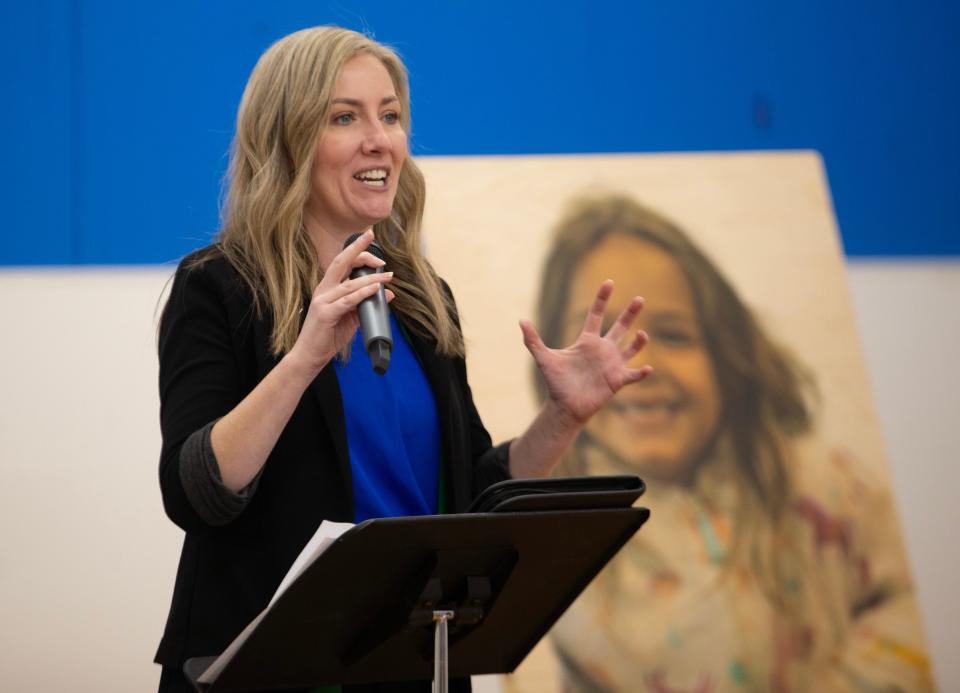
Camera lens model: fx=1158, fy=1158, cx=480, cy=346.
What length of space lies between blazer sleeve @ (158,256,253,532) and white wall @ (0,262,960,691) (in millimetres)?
1342

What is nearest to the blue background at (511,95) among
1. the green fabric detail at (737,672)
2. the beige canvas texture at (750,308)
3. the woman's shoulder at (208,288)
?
the beige canvas texture at (750,308)

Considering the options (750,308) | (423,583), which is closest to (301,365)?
(423,583)

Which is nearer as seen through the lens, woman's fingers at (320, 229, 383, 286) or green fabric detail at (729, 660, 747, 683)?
woman's fingers at (320, 229, 383, 286)

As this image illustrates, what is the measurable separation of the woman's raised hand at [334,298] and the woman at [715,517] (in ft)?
5.57

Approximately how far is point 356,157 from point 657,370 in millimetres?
1690

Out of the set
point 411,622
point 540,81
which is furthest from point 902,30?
point 411,622

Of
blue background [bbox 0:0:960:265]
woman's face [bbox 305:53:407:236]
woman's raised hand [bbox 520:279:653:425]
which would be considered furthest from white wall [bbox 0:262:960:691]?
woman's raised hand [bbox 520:279:653:425]

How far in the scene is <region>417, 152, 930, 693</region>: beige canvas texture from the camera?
9.77ft

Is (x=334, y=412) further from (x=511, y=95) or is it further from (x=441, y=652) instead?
(x=511, y=95)

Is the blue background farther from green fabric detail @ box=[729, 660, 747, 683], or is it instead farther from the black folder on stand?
the black folder on stand

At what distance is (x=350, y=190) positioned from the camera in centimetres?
181

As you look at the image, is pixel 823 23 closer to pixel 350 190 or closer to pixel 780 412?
pixel 780 412

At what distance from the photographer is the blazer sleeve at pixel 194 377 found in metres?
1.52

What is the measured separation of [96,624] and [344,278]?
66.5 inches
